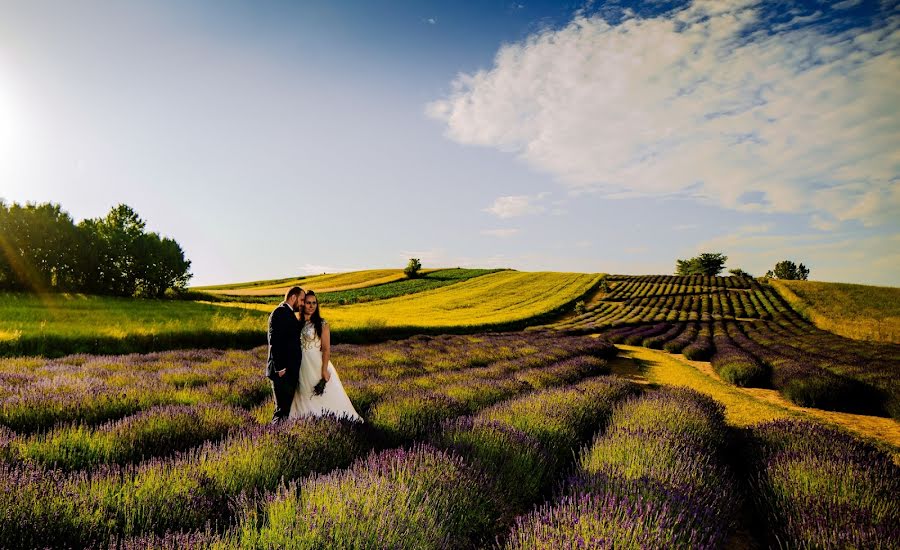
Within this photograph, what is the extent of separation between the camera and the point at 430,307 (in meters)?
38.5

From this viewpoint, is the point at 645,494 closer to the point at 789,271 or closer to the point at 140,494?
the point at 140,494

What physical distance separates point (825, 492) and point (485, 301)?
132 ft

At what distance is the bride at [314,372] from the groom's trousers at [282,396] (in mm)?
102

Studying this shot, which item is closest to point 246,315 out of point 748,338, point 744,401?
point 744,401

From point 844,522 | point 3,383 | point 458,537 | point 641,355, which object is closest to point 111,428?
point 3,383

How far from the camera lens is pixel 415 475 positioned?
2.74 meters

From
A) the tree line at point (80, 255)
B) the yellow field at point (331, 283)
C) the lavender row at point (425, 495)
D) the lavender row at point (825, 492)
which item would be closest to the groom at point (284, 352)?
the lavender row at point (425, 495)

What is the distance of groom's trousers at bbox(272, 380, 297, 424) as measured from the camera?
499cm

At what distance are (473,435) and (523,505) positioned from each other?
731 millimetres

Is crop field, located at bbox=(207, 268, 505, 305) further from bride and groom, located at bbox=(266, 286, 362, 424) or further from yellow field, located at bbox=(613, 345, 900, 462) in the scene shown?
bride and groom, located at bbox=(266, 286, 362, 424)

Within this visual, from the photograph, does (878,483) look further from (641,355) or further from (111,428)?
(641,355)

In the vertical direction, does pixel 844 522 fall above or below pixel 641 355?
above

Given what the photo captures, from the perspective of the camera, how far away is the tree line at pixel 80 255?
94.3ft

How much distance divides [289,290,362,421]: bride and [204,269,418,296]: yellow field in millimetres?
48333
